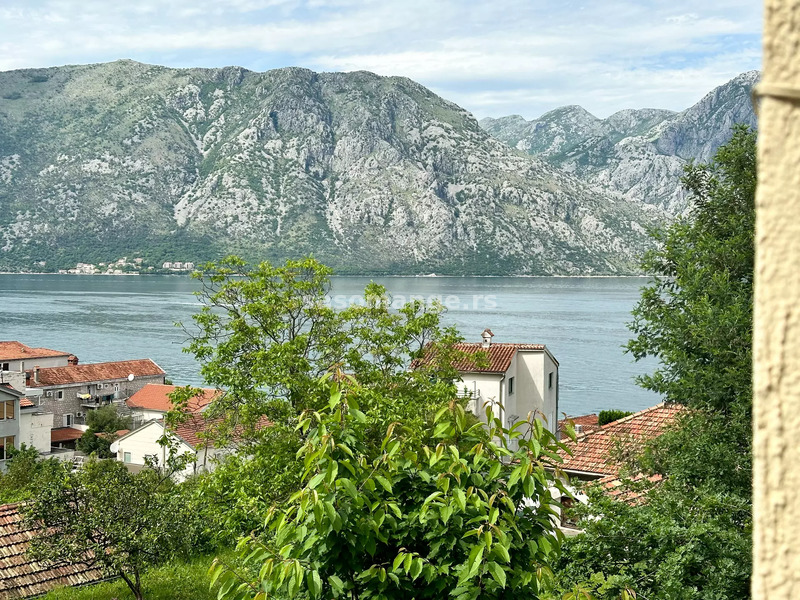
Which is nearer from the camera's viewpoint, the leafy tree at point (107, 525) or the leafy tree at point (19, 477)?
the leafy tree at point (107, 525)

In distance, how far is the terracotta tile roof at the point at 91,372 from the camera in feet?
196

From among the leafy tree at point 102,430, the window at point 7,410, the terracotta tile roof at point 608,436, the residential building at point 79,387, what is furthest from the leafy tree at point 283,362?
the residential building at point 79,387

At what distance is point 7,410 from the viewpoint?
1671 inches

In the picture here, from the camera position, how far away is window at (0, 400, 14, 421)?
42094 millimetres

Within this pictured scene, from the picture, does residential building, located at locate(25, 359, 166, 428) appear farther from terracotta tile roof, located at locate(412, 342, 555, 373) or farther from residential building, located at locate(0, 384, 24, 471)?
terracotta tile roof, located at locate(412, 342, 555, 373)

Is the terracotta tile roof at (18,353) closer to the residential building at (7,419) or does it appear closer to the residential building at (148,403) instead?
the residential building at (148,403)

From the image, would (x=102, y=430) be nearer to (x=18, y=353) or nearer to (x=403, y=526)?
(x=18, y=353)

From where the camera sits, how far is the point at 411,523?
4035 millimetres

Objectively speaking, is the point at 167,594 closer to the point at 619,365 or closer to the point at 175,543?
the point at 175,543

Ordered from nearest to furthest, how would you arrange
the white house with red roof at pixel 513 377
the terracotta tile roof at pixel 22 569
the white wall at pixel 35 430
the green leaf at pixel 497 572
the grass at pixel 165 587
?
the green leaf at pixel 497 572
the terracotta tile roof at pixel 22 569
the grass at pixel 165 587
the white house with red roof at pixel 513 377
the white wall at pixel 35 430

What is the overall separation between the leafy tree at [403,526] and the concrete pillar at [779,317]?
105 inches

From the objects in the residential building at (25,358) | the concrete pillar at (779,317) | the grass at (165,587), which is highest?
the concrete pillar at (779,317)

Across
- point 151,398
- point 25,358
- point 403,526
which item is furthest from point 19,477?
point 25,358

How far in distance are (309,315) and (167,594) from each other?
7979mm
